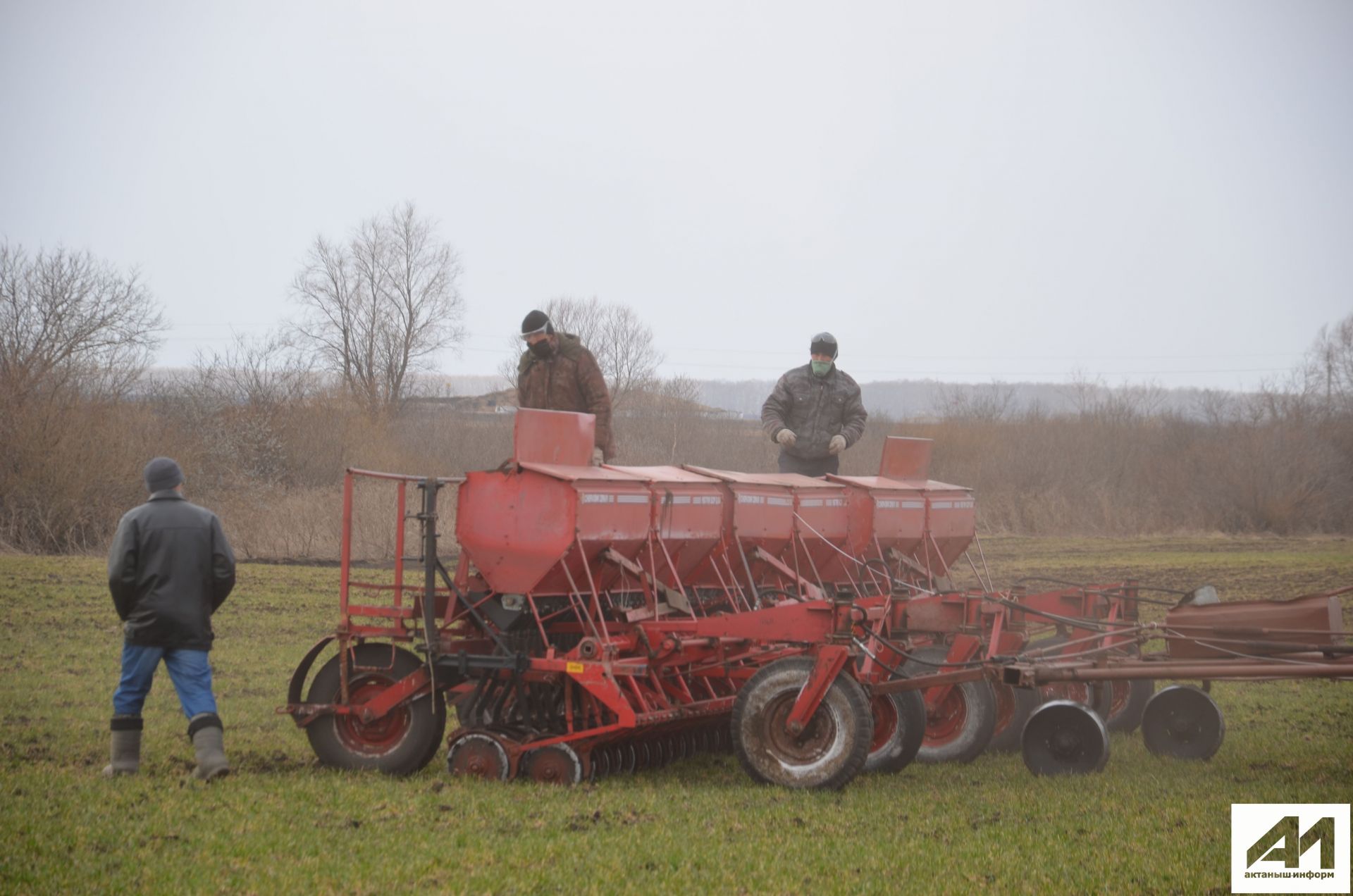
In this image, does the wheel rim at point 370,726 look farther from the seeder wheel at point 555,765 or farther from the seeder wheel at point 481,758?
the seeder wheel at point 555,765

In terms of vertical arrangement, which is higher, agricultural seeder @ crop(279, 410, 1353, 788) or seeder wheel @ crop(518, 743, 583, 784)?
agricultural seeder @ crop(279, 410, 1353, 788)

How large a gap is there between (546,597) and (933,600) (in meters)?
2.60

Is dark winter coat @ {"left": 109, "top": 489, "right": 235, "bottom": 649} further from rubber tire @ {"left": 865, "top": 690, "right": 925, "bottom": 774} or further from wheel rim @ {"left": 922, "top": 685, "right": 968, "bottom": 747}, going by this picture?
wheel rim @ {"left": 922, "top": 685, "right": 968, "bottom": 747}

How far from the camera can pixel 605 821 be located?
676 cm

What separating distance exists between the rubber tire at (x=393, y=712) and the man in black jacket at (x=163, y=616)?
651mm

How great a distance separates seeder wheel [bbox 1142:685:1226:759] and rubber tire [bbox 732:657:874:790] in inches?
119

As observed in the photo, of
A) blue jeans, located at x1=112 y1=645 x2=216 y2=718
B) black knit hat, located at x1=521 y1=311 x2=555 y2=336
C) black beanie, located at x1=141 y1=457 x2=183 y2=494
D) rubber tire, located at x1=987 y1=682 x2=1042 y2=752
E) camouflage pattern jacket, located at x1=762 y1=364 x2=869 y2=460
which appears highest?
black knit hat, located at x1=521 y1=311 x2=555 y2=336

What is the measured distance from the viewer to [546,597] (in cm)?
863

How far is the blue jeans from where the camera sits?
780 centimetres

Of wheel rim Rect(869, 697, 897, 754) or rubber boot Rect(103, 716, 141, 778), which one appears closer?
rubber boot Rect(103, 716, 141, 778)

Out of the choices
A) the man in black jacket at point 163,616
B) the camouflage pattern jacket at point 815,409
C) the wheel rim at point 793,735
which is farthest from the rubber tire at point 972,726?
the man in black jacket at point 163,616

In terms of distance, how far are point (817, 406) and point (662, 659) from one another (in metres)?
4.43

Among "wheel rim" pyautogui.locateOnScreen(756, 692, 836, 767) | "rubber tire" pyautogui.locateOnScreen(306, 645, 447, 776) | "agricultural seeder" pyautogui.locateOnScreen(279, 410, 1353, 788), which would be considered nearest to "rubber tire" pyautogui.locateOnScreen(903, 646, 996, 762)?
"agricultural seeder" pyautogui.locateOnScreen(279, 410, 1353, 788)

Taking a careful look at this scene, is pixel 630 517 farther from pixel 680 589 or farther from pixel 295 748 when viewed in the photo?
pixel 295 748
